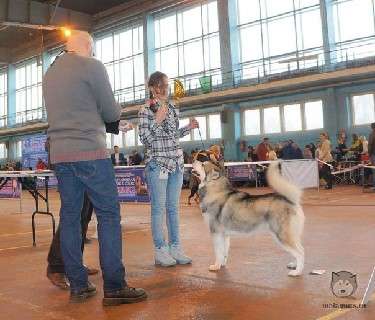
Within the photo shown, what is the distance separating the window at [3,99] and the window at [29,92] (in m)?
1.51

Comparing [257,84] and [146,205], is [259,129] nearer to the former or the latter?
[257,84]

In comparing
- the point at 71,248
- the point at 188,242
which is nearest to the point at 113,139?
the point at 188,242

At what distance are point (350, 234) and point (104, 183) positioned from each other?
3.91 m

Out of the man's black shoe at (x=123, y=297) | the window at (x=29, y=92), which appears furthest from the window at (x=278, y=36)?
the man's black shoe at (x=123, y=297)

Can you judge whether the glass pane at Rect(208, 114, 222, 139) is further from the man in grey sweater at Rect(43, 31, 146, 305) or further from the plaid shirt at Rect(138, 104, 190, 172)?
the man in grey sweater at Rect(43, 31, 146, 305)

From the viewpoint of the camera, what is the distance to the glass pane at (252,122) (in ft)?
78.9

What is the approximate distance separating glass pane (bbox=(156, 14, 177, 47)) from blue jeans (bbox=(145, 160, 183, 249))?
2463 centimetres

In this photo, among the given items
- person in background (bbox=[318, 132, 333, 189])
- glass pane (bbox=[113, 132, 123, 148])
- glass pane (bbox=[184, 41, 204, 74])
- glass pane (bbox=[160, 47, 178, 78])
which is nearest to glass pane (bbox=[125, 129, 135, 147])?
glass pane (bbox=[113, 132, 123, 148])

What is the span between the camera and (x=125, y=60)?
3077cm

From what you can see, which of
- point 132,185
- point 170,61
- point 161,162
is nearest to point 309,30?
point 170,61

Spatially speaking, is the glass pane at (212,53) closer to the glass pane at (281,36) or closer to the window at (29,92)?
the glass pane at (281,36)

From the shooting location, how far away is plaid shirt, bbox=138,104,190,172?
4414 mm

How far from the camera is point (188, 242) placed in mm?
5910

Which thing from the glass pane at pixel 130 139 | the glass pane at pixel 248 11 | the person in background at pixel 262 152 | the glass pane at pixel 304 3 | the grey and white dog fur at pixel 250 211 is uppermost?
the glass pane at pixel 248 11
